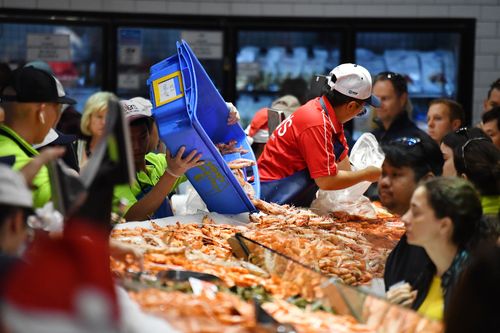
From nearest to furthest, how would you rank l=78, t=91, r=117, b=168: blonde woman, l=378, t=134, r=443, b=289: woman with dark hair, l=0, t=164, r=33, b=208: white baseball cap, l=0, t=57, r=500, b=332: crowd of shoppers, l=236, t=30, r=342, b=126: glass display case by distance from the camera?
l=0, t=57, r=500, b=332: crowd of shoppers, l=0, t=164, r=33, b=208: white baseball cap, l=378, t=134, r=443, b=289: woman with dark hair, l=78, t=91, r=117, b=168: blonde woman, l=236, t=30, r=342, b=126: glass display case

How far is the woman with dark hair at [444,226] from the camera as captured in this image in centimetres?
326

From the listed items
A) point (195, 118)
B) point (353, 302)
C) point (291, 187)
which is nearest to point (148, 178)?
point (195, 118)

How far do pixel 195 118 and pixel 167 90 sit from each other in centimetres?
30

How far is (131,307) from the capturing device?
8.79 ft

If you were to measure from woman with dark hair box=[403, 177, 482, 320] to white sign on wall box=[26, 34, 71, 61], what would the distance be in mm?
6690

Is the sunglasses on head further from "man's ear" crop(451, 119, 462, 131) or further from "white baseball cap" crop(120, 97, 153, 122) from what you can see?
"white baseball cap" crop(120, 97, 153, 122)

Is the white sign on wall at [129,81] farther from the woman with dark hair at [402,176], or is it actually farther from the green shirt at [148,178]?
the woman with dark hair at [402,176]

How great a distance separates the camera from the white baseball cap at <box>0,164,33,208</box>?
Answer: 2.59 metres

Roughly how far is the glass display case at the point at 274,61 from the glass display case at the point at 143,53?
0.90 ft

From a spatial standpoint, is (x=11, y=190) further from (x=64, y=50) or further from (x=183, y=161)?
(x=64, y=50)

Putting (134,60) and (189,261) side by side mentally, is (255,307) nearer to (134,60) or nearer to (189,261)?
(189,261)

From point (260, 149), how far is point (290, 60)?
8.99 feet

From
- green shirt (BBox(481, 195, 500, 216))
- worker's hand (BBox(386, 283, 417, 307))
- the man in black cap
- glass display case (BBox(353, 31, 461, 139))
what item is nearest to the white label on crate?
the man in black cap

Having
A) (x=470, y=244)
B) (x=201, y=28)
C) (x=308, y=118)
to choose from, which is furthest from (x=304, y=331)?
(x=201, y=28)
